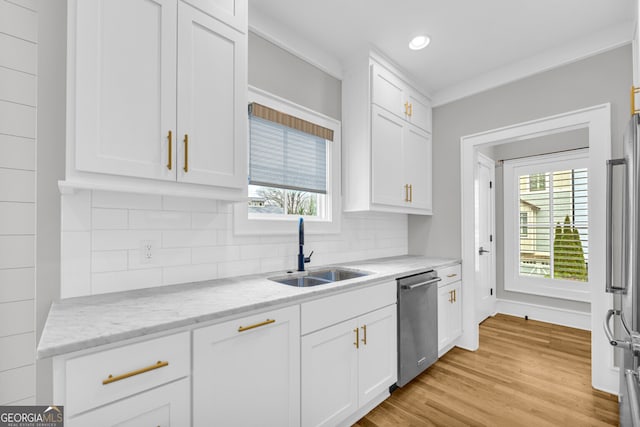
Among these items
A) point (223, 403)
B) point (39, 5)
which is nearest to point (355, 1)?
point (39, 5)

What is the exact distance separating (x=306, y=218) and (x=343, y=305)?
0.90 meters

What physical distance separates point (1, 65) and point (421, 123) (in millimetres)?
3112

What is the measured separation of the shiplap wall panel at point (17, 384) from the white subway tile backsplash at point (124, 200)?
749 millimetres

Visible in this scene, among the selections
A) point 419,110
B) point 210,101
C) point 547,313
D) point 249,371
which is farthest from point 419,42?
point 547,313

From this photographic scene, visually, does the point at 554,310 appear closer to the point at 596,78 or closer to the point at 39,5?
the point at 596,78

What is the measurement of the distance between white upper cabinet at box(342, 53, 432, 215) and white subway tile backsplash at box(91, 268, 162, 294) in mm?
1607

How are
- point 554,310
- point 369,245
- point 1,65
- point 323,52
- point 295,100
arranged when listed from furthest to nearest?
point 554,310, point 369,245, point 323,52, point 295,100, point 1,65

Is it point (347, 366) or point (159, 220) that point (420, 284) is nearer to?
point (347, 366)

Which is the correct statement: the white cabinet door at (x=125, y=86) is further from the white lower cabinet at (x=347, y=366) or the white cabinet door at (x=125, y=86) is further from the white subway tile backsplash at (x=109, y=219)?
the white lower cabinet at (x=347, y=366)

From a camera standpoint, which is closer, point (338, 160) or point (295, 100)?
point (295, 100)

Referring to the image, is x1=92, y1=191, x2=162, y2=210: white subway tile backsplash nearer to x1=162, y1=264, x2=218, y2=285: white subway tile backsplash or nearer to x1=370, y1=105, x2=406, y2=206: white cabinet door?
x1=162, y1=264, x2=218, y2=285: white subway tile backsplash

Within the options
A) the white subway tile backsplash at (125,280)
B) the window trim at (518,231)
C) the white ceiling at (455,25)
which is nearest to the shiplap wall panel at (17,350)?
the white subway tile backsplash at (125,280)

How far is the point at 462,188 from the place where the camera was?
122 inches

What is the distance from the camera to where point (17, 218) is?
1.27 m
